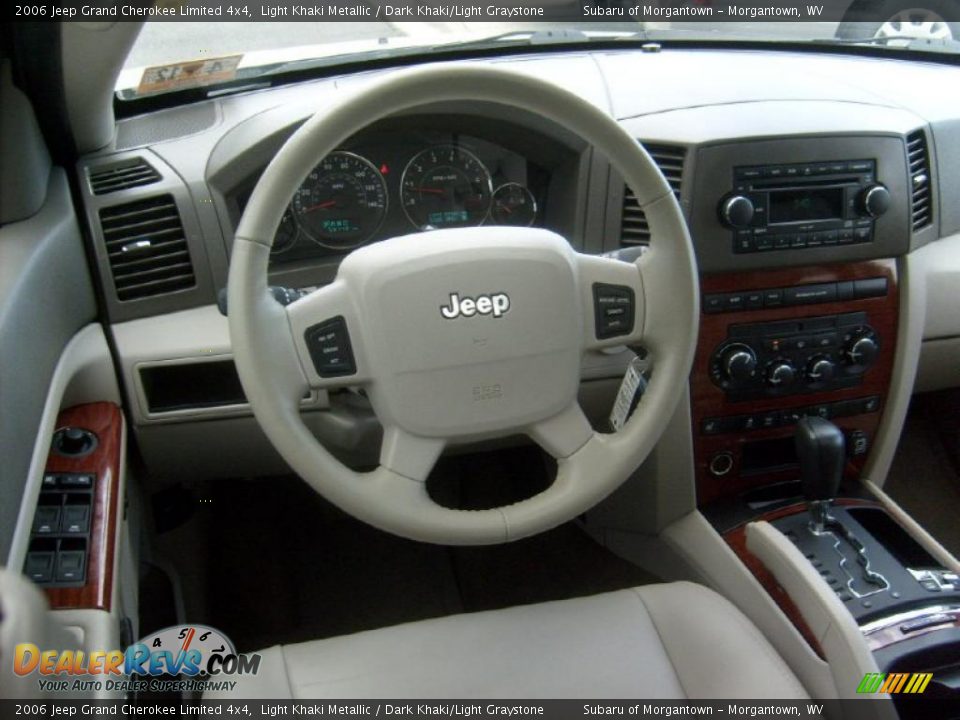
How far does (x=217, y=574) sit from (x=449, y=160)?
3.66ft

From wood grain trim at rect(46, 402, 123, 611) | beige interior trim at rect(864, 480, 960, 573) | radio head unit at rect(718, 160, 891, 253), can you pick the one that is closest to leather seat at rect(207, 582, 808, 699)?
wood grain trim at rect(46, 402, 123, 611)

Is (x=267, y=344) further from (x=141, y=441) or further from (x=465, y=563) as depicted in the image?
(x=465, y=563)

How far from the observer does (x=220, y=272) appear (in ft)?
5.29

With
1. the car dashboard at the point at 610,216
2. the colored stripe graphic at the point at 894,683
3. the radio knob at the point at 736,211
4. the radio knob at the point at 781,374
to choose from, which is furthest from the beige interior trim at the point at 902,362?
the colored stripe graphic at the point at 894,683

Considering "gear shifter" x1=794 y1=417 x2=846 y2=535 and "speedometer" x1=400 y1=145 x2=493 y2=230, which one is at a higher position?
"speedometer" x1=400 y1=145 x2=493 y2=230

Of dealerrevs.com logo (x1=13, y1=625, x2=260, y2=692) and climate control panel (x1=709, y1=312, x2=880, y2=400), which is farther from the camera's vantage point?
climate control panel (x1=709, y1=312, x2=880, y2=400)

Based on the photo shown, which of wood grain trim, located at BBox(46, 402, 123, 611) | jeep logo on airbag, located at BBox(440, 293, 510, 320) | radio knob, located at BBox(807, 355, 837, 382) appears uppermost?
jeep logo on airbag, located at BBox(440, 293, 510, 320)

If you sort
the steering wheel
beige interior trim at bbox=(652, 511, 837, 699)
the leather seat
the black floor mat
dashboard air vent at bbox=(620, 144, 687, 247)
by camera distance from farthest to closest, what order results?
the black floor mat < dashboard air vent at bbox=(620, 144, 687, 247) < beige interior trim at bbox=(652, 511, 837, 699) < the leather seat < the steering wheel

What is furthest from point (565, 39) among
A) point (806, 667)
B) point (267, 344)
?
point (806, 667)

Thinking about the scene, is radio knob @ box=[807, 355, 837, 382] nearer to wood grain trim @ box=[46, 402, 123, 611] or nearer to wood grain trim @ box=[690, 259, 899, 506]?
wood grain trim @ box=[690, 259, 899, 506]

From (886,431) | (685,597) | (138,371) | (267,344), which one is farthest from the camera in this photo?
(886,431)

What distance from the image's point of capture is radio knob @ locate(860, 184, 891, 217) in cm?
169

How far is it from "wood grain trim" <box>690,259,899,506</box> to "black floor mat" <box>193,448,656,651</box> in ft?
1.27

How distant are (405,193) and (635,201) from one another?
0.42 m
